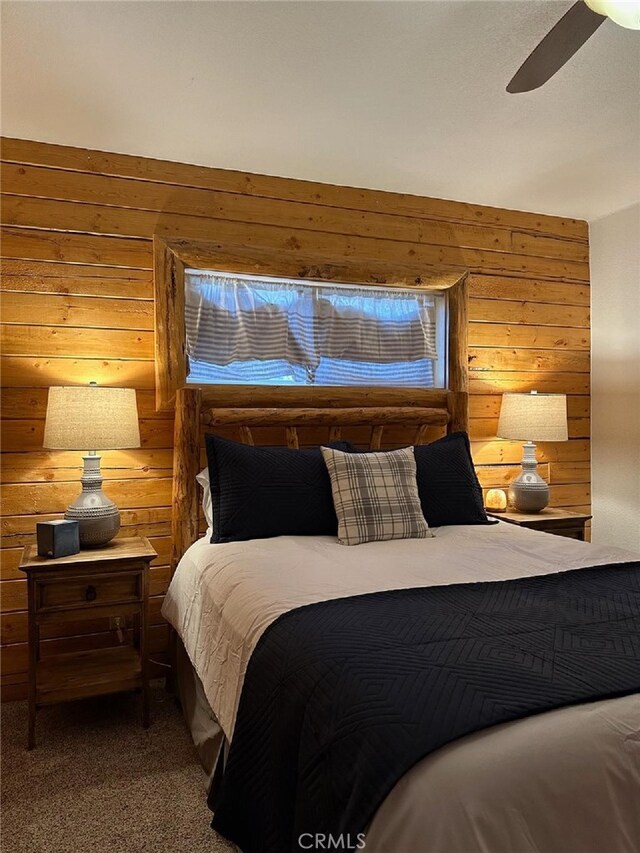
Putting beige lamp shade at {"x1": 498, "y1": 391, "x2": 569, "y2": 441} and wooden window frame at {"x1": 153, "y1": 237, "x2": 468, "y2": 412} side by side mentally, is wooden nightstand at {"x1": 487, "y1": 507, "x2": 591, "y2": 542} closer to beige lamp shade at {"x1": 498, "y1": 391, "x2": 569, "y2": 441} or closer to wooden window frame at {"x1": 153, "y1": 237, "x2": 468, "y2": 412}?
beige lamp shade at {"x1": 498, "y1": 391, "x2": 569, "y2": 441}

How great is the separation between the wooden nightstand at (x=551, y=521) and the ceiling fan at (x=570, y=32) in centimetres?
212

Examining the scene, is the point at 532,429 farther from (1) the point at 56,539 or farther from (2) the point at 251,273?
(1) the point at 56,539

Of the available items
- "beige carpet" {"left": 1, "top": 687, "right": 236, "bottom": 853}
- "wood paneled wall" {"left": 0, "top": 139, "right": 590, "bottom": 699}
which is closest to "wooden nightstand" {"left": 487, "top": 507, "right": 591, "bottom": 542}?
"wood paneled wall" {"left": 0, "top": 139, "right": 590, "bottom": 699}

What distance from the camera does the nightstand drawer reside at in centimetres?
247

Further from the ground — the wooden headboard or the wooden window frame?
the wooden window frame

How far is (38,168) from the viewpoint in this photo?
9.50 ft

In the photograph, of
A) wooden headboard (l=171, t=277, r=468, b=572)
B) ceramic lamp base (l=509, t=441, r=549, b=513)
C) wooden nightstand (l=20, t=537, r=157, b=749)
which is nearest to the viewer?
wooden nightstand (l=20, t=537, r=157, b=749)

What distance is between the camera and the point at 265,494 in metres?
2.67

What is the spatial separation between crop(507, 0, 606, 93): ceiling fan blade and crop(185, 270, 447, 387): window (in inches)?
65.2

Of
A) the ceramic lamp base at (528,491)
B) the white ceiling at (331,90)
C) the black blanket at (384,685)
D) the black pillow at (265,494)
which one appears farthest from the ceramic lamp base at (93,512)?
the ceramic lamp base at (528,491)

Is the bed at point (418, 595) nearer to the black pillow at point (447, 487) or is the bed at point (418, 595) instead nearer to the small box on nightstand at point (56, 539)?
the black pillow at point (447, 487)

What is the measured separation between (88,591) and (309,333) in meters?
1.68

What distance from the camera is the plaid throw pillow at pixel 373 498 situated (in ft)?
8.62

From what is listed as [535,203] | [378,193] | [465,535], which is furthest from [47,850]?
[535,203]
